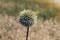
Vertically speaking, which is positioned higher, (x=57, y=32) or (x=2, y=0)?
(x=2, y=0)

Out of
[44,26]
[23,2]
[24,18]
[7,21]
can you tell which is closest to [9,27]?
[7,21]

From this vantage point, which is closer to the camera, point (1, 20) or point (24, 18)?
point (24, 18)

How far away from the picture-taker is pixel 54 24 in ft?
20.9

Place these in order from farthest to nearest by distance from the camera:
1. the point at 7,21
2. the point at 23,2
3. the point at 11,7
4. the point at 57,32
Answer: the point at 23,2, the point at 11,7, the point at 7,21, the point at 57,32

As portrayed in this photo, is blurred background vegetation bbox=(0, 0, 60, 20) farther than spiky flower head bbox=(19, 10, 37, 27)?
Yes

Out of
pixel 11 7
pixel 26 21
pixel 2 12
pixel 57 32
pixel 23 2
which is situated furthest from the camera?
pixel 23 2

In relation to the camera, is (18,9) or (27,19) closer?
(27,19)

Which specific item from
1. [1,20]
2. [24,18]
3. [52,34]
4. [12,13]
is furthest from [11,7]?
[24,18]

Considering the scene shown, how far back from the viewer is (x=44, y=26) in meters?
6.38

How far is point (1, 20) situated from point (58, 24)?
1.29m

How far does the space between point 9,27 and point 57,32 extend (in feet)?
3.37

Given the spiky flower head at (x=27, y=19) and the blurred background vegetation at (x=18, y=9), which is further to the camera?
the blurred background vegetation at (x=18, y=9)

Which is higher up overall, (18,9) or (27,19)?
(18,9)

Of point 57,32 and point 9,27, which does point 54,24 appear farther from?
point 9,27
